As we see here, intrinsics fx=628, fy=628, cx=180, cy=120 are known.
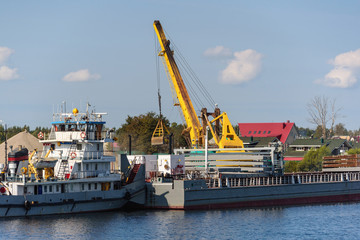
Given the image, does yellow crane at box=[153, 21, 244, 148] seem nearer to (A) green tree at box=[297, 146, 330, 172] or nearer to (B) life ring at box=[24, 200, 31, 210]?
(A) green tree at box=[297, 146, 330, 172]

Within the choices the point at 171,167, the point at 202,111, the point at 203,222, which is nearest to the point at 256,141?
the point at 202,111

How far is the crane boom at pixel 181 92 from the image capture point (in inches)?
3182

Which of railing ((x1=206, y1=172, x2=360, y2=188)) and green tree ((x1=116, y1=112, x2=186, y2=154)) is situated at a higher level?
green tree ((x1=116, y1=112, x2=186, y2=154))

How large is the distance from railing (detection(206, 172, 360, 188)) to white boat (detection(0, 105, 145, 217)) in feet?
28.6

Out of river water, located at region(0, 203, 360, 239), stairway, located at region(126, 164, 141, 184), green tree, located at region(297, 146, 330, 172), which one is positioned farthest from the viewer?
green tree, located at region(297, 146, 330, 172)

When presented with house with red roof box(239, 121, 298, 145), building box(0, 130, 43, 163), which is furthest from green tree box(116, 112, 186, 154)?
house with red roof box(239, 121, 298, 145)

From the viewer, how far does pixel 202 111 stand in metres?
77.9

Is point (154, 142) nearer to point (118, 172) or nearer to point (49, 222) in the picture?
point (118, 172)

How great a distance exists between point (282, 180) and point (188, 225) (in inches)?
805

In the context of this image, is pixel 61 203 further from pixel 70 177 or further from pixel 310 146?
pixel 310 146

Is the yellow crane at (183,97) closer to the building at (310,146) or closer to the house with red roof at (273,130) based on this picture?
the building at (310,146)

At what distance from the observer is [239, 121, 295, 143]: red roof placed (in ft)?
454

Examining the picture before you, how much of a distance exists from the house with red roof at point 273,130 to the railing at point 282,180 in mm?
58976

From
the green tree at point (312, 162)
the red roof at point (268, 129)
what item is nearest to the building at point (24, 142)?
the green tree at point (312, 162)
